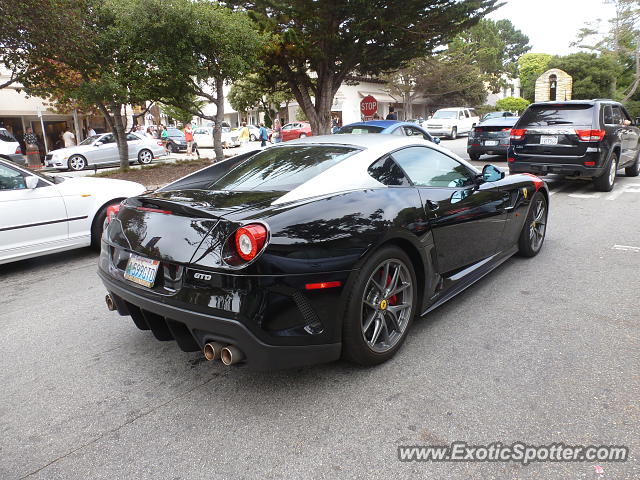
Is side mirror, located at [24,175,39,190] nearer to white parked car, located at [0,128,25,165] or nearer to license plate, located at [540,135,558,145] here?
license plate, located at [540,135,558,145]

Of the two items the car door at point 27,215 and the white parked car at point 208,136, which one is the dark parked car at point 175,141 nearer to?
the white parked car at point 208,136

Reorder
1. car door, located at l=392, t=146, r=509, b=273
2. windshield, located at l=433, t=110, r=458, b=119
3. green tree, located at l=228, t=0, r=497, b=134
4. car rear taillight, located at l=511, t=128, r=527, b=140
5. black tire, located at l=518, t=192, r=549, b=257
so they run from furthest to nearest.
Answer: windshield, located at l=433, t=110, r=458, b=119 → green tree, located at l=228, t=0, r=497, b=134 → car rear taillight, located at l=511, t=128, r=527, b=140 → black tire, located at l=518, t=192, r=549, b=257 → car door, located at l=392, t=146, r=509, b=273

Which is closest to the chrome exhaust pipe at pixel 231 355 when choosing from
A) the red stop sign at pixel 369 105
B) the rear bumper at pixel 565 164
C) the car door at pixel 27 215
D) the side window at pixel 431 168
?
the side window at pixel 431 168

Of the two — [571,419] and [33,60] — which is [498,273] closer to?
[571,419]

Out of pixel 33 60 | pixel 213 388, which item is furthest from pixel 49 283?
pixel 33 60

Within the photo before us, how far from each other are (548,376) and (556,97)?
42.3 m

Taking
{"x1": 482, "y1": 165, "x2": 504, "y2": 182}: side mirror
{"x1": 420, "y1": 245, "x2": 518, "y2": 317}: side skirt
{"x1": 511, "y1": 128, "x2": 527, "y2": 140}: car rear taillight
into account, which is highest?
{"x1": 511, "y1": 128, "x2": 527, "y2": 140}: car rear taillight

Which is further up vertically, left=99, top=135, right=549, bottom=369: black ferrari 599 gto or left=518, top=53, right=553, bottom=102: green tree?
left=518, top=53, right=553, bottom=102: green tree

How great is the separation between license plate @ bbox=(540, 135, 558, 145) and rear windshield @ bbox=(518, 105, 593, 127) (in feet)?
0.82

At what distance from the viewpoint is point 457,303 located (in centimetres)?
411

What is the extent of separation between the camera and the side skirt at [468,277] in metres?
3.60

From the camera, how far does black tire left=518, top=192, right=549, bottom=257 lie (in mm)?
5102

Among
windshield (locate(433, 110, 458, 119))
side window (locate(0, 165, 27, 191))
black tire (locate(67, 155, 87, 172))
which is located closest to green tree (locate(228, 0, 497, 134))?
black tire (locate(67, 155, 87, 172))

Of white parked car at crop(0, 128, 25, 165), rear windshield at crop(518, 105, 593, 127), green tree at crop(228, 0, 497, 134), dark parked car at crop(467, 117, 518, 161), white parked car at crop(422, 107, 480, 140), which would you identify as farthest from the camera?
white parked car at crop(422, 107, 480, 140)
